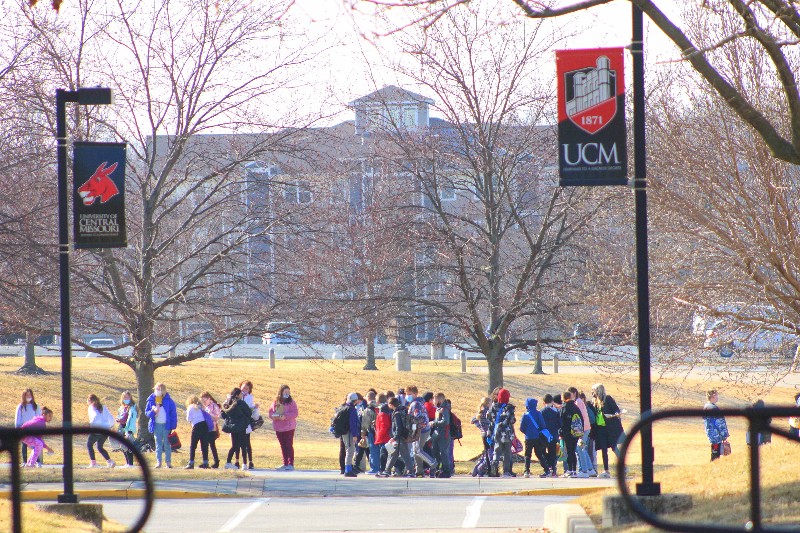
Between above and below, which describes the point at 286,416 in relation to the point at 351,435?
above

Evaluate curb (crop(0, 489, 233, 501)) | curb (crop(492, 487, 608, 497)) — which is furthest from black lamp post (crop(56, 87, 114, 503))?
curb (crop(492, 487, 608, 497))

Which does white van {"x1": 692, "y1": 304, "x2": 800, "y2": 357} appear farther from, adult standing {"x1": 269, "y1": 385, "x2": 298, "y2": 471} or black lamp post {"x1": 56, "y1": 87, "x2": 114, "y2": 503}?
black lamp post {"x1": 56, "y1": 87, "x2": 114, "y2": 503}

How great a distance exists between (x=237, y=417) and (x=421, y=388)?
19114 millimetres

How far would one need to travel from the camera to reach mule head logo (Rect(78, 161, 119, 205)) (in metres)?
11.1

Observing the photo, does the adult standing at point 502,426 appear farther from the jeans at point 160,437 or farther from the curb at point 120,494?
the jeans at point 160,437

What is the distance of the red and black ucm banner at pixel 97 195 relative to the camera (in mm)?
11086

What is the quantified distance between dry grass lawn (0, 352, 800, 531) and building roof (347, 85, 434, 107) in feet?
22.3

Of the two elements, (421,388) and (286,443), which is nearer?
(286,443)

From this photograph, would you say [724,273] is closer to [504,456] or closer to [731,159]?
[731,159]

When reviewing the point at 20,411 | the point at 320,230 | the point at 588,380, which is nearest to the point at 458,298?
the point at 320,230

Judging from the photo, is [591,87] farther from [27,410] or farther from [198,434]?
[27,410]

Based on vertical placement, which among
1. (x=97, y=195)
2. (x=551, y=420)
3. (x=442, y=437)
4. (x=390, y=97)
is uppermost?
(x=390, y=97)

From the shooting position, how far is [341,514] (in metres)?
13.0

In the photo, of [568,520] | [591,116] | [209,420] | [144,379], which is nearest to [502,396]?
[209,420]
